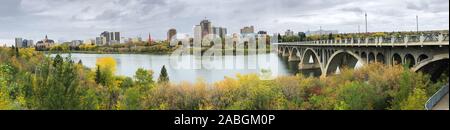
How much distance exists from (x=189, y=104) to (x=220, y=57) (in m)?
21.5

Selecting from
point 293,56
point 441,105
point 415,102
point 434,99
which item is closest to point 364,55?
point 415,102

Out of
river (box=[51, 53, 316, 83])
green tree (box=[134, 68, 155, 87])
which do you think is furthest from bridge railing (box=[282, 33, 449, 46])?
green tree (box=[134, 68, 155, 87])

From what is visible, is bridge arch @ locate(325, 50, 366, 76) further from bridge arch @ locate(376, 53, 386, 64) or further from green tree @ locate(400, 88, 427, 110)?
green tree @ locate(400, 88, 427, 110)

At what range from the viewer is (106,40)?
17.8 metres

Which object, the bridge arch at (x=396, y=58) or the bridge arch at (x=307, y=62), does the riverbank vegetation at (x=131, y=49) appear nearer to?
the bridge arch at (x=307, y=62)

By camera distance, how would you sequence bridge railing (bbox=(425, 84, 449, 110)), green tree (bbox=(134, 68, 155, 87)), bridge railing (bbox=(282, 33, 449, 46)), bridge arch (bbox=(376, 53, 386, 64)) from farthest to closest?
1. green tree (bbox=(134, 68, 155, 87))
2. bridge arch (bbox=(376, 53, 386, 64))
3. bridge railing (bbox=(282, 33, 449, 46))
4. bridge railing (bbox=(425, 84, 449, 110))

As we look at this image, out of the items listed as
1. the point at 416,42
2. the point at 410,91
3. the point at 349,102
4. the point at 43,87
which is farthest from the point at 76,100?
the point at 416,42

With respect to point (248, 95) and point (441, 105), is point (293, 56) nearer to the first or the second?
point (248, 95)

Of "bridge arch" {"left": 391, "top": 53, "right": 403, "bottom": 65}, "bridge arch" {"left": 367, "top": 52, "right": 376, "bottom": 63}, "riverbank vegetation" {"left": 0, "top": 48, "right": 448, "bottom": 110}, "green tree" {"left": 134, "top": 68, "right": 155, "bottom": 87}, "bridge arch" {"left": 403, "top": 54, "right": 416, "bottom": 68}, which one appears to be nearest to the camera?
"riverbank vegetation" {"left": 0, "top": 48, "right": 448, "bottom": 110}

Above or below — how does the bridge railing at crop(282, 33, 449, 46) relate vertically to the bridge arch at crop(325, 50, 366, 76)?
above

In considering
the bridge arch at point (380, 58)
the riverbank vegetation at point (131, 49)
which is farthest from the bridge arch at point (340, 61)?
the riverbank vegetation at point (131, 49)

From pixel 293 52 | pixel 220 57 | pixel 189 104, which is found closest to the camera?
pixel 189 104

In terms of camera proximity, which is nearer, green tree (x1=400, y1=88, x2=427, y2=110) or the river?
green tree (x1=400, y1=88, x2=427, y2=110)
